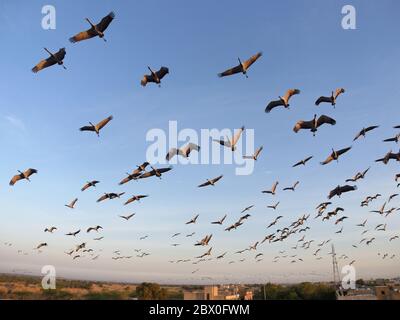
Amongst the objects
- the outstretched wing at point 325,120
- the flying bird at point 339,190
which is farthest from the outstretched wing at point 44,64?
the flying bird at point 339,190

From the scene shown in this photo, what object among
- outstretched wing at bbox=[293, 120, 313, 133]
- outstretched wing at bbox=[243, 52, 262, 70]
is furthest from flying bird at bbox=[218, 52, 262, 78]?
outstretched wing at bbox=[293, 120, 313, 133]

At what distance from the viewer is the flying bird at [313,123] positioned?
2234cm

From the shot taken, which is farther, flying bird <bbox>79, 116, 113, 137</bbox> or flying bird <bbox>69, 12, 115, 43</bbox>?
flying bird <bbox>79, 116, 113, 137</bbox>

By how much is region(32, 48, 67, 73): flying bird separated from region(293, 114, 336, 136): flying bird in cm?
1417

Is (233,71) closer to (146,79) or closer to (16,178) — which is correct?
(146,79)

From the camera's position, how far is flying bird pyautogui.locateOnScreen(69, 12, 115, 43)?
1917cm

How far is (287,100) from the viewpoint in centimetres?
2234

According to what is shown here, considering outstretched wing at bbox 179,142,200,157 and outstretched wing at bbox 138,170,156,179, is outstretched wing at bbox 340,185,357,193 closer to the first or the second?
outstretched wing at bbox 179,142,200,157

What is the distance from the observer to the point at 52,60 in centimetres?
2039

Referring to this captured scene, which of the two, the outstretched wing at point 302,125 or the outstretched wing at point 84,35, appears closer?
the outstretched wing at point 84,35

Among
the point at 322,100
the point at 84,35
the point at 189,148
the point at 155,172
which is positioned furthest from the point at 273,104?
the point at 84,35

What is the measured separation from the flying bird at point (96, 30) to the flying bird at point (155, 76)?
3.75 meters

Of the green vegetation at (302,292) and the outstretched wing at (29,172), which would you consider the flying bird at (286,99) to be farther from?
the green vegetation at (302,292)
